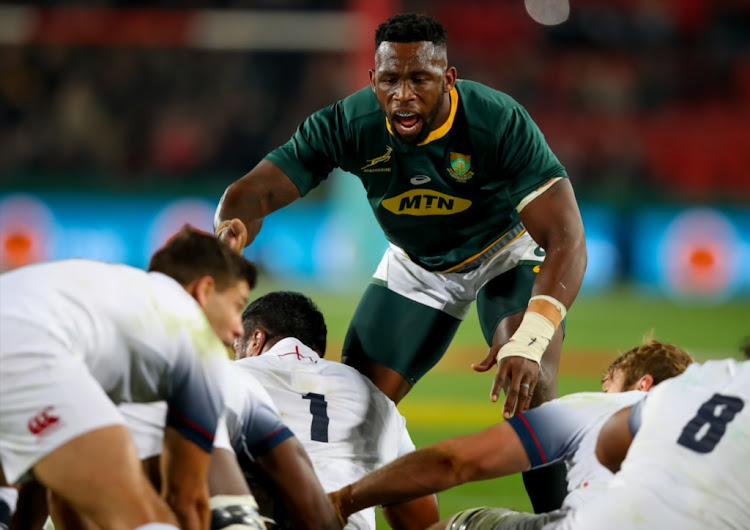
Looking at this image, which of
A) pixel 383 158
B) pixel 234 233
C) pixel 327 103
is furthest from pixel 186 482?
pixel 327 103

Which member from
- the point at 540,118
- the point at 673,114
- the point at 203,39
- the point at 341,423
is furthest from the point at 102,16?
the point at 341,423

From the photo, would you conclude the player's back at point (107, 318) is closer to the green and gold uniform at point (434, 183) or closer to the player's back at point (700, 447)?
the player's back at point (700, 447)

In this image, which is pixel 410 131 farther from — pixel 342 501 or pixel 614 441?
pixel 614 441

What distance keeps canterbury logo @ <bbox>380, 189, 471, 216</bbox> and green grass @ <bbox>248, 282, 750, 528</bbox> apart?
3.77 ft

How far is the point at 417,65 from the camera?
5121 mm

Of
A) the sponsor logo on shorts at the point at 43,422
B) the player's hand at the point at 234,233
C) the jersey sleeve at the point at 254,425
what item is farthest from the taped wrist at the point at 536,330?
the sponsor logo on shorts at the point at 43,422

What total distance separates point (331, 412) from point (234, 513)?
1.12 m

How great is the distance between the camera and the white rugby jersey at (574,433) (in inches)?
150

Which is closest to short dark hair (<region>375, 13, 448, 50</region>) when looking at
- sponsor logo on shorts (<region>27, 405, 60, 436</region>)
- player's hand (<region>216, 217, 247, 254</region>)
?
player's hand (<region>216, 217, 247, 254</region>)

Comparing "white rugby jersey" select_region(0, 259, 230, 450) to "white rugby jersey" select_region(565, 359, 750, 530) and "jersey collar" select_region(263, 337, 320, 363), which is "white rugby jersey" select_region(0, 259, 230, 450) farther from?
"jersey collar" select_region(263, 337, 320, 363)

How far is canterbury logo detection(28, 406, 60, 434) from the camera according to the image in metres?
3.08

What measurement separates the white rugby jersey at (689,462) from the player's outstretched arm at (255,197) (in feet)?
8.18

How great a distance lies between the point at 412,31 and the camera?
16.9ft

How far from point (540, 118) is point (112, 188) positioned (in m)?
7.68
